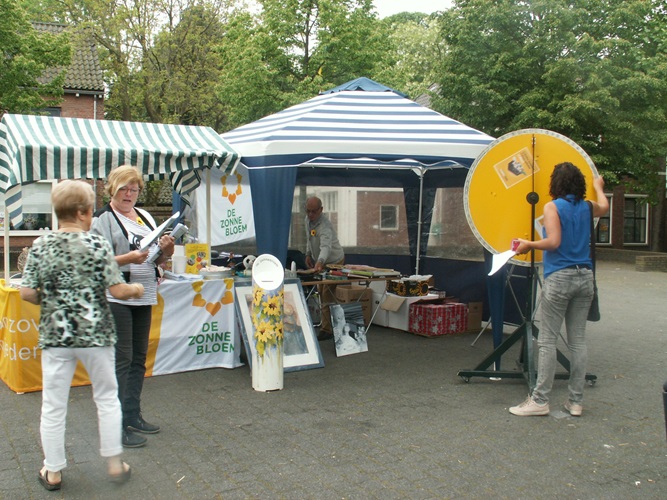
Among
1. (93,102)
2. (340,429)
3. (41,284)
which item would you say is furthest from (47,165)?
(93,102)

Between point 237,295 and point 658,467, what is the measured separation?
151 inches

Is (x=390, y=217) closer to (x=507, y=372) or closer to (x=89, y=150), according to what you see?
(x=507, y=372)

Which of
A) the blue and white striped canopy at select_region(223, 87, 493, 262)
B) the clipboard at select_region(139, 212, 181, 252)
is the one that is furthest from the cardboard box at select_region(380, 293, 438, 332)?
the clipboard at select_region(139, 212, 181, 252)

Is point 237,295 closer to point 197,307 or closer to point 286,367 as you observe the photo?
point 197,307

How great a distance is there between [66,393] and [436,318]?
535 centimetres

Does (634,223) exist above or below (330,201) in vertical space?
below

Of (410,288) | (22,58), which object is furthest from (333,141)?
(22,58)

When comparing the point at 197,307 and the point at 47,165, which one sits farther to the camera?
the point at 197,307

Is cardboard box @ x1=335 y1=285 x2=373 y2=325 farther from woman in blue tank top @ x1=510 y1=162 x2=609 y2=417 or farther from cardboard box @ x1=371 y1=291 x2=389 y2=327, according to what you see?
woman in blue tank top @ x1=510 y1=162 x2=609 y2=417

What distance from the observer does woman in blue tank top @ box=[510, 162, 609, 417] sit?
186 inches

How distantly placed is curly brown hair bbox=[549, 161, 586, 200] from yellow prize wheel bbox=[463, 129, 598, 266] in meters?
0.68

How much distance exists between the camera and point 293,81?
2069cm

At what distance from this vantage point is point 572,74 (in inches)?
742

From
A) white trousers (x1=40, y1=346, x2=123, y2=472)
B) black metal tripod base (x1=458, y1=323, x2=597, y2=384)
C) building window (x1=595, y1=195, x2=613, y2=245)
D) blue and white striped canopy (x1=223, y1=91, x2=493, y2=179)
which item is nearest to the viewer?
white trousers (x1=40, y1=346, x2=123, y2=472)
